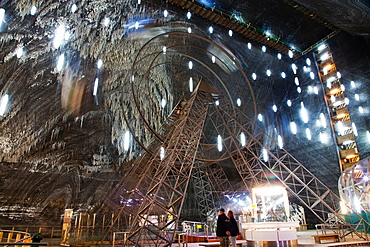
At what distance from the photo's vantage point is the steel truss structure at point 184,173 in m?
9.47

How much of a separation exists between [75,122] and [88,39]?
5.42 metres

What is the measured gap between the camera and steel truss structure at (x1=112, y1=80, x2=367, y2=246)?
947cm

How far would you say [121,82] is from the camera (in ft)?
52.0

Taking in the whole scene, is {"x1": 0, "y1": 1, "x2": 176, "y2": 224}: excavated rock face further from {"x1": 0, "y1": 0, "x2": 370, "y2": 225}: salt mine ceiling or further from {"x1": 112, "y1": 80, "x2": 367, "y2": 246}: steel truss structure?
{"x1": 112, "y1": 80, "x2": 367, "y2": 246}: steel truss structure

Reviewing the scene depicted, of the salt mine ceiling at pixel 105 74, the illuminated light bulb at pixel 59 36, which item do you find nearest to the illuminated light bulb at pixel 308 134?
the salt mine ceiling at pixel 105 74

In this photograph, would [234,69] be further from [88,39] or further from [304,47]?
[304,47]

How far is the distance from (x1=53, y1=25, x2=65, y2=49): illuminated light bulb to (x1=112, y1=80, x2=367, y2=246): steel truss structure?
819 cm

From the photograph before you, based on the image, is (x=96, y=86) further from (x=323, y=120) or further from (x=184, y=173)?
(x=323, y=120)

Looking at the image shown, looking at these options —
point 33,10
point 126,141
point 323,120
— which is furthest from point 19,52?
point 323,120

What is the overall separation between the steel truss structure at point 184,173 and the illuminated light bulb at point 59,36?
322 inches

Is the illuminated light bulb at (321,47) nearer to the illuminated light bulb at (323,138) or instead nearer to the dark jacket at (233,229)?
the illuminated light bulb at (323,138)

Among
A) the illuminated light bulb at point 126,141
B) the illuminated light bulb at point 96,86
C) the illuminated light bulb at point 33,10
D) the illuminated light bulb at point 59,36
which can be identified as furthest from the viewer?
the illuminated light bulb at point 126,141

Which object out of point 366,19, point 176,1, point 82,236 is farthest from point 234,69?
point 82,236

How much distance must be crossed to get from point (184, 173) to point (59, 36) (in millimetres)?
11906
